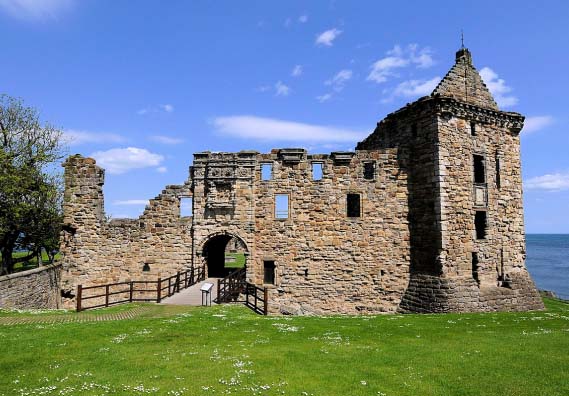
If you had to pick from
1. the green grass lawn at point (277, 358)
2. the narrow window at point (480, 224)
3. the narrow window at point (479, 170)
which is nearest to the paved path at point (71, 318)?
the green grass lawn at point (277, 358)

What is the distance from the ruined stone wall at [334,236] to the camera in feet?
72.5

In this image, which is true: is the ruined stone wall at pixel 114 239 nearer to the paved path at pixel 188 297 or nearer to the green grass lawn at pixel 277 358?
the paved path at pixel 188 297

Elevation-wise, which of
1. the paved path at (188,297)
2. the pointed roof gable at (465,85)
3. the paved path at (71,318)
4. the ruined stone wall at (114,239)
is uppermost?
the pointed roof gable at (465,85)

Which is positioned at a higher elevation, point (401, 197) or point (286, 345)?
point (401, 197)

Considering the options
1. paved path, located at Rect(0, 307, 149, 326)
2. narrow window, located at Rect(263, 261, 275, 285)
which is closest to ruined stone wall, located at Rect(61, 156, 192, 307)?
narrow window, located at Rect(263, 261, 275, 285)

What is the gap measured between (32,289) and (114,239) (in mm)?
4782

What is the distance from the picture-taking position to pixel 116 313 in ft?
53.3

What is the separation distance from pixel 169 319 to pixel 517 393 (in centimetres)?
1100

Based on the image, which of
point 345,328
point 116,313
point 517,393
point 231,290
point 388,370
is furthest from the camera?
point 231,290

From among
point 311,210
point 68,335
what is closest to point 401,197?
point 311,210

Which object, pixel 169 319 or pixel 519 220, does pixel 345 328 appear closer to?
pixel 169 319

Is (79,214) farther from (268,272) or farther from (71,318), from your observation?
(268,272)

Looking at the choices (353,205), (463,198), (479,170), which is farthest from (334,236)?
(479,170)

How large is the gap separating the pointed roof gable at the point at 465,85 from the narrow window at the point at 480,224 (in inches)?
232
